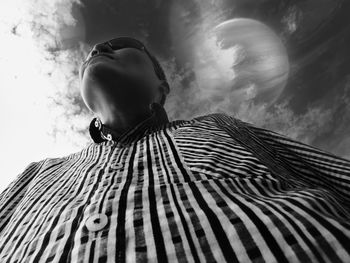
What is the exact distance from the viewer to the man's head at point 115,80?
4.99 feet

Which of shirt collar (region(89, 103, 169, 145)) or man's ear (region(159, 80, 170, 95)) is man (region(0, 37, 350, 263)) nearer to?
shirt collar (region(89, 103, 169, 145))

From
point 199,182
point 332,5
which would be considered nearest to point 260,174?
point 199,182

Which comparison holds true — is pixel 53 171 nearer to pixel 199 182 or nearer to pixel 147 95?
pixel 199 182

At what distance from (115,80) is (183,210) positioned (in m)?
1.14

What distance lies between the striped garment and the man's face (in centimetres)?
63

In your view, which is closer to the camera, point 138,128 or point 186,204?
point 186,204

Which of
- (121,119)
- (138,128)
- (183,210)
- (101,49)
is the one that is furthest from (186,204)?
(101,49)

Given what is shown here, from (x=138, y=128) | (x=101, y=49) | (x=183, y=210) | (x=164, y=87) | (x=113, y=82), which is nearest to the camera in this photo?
(x=183, y=210)

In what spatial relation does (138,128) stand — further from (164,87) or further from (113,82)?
(164,87)

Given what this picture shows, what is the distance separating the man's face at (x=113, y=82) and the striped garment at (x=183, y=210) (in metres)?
0.63

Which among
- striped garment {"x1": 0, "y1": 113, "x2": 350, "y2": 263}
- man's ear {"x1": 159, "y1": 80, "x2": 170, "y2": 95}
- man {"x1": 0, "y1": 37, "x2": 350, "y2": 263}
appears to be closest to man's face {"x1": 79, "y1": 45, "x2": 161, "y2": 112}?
man's ear {"x1": 159, "y1": 80, "x2": 170, "y2": 95}

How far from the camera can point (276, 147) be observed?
1.13 meters

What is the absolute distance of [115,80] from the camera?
5.01 feet

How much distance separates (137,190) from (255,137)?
2.32 feet
